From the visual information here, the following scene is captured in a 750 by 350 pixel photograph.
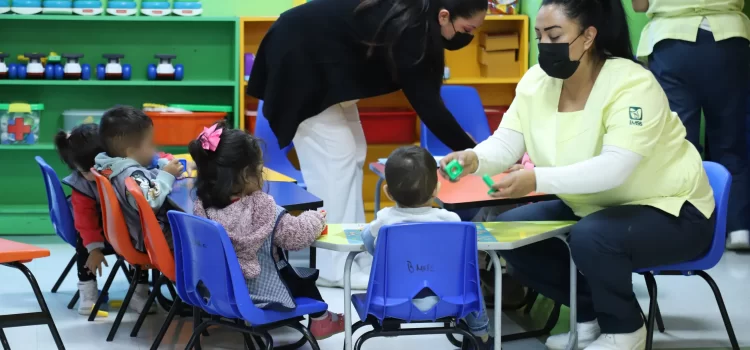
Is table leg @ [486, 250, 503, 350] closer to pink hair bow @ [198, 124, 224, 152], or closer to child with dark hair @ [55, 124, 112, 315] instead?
pink hair bow @ [198, 124, 224, 152]

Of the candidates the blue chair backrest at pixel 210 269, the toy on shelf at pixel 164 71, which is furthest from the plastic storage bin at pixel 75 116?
the blue chair backrest at pixel 210 269

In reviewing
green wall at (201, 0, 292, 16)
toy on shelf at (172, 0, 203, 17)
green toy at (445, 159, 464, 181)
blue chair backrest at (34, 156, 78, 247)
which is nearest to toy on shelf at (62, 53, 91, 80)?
toy on shelf at (172, 0, 203, 17)

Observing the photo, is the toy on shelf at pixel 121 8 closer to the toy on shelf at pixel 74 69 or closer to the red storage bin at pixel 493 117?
the toy on shelf at pixel 74 69

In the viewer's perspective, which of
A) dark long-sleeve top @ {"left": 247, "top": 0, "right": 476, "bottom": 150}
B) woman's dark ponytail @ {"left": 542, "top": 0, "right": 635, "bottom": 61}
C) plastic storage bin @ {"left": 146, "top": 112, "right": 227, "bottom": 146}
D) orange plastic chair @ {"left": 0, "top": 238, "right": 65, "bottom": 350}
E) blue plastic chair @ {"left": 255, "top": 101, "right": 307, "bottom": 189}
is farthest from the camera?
plastic storage bin @ {"left": 146, "top": 112, "right": 227, "bottom": 146}

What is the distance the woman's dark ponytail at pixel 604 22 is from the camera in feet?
10.2

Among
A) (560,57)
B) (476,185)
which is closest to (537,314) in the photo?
(476,185)

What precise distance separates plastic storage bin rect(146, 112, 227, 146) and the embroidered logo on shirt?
3157 mm

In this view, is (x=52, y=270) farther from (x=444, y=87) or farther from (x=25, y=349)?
(x=444, y=87)

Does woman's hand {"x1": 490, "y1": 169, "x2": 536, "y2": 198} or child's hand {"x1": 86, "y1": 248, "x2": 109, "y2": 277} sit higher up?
woman's hand {"x1": 490, "y1": 169, "x2": 536, "y2": 198}

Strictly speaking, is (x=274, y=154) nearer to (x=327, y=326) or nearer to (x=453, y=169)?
(x=327, y=326)

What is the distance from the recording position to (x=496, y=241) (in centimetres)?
290

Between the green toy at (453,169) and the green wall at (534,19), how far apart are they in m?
2.64

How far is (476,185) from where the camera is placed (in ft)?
12.1

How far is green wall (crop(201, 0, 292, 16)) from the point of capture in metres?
6.04
